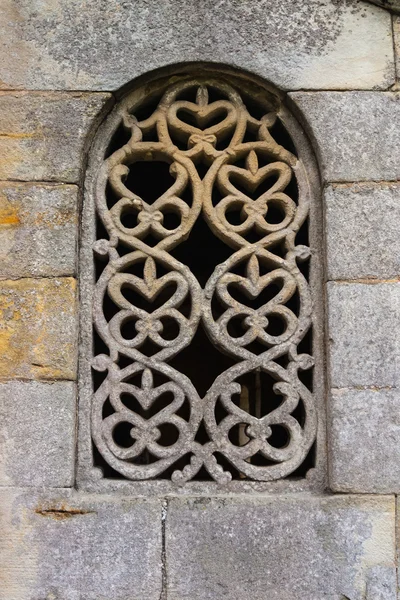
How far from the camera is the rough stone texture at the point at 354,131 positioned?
3182mm

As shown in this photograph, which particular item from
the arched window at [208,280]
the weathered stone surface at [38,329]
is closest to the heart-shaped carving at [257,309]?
the arched window at [208,280]

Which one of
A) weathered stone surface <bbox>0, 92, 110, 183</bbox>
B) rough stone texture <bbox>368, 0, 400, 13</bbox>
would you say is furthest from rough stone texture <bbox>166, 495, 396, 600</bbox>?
Result: rough stone texture <bbox>368, 0, 400, 13</bbox>

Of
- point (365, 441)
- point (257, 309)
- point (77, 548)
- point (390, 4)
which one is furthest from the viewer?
point (390, 4)

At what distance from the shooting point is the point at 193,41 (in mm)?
3311

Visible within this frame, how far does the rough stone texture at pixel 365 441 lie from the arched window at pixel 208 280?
12 cm

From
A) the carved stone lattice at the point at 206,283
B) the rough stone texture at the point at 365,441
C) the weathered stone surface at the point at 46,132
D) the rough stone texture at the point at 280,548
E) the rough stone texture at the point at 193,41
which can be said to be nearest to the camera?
the rough stone texture at the point at 280,548

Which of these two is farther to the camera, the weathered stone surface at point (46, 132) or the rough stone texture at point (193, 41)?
the rough stone texture at point (193, 41)

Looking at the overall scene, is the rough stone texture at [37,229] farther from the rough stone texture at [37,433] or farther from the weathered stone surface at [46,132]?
the rough stone texture at [37,433]

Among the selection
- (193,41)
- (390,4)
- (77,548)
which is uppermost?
(390,4)

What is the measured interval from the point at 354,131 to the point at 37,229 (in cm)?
141

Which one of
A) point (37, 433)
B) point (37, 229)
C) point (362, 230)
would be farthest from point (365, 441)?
point (37, 229)

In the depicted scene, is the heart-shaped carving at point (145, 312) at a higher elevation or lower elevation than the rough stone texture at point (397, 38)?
lower

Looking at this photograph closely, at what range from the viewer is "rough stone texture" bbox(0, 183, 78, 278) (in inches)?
121

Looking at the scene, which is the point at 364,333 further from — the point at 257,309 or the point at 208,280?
the point at 208,280
